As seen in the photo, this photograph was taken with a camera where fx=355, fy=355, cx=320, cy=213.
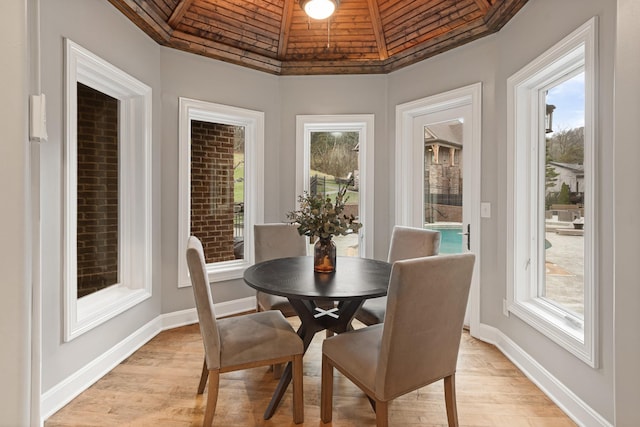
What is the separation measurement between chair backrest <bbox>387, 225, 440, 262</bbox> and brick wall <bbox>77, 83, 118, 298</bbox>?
7.50ft

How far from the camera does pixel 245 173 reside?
3771 millimetres

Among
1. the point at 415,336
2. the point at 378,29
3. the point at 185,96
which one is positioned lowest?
the point at 415,336

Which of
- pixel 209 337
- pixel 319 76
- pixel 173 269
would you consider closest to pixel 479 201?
pixel 319 76

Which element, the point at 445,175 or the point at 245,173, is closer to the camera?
the point at 445,175

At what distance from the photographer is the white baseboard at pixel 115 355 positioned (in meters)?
2.00

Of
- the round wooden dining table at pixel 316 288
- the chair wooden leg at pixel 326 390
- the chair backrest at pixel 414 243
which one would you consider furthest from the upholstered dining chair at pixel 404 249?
the chair wooden leg at pixel 326 390

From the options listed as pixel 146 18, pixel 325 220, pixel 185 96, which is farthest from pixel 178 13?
pixel 325 220

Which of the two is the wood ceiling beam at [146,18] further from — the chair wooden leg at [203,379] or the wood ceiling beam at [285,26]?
the chair wooden leg at [203,379]

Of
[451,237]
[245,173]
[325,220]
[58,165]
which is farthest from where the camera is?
[245,173]

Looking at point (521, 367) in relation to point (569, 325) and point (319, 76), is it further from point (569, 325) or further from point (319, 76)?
point (319, 76)

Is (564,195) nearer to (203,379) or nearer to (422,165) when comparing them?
(422,165)

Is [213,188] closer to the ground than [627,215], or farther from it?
farther from it

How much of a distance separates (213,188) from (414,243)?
81.5 inches

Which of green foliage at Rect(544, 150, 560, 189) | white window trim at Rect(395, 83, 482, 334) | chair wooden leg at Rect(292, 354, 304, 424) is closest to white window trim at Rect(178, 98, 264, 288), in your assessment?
white window trim at Rect(395, 83, 482, 334)
